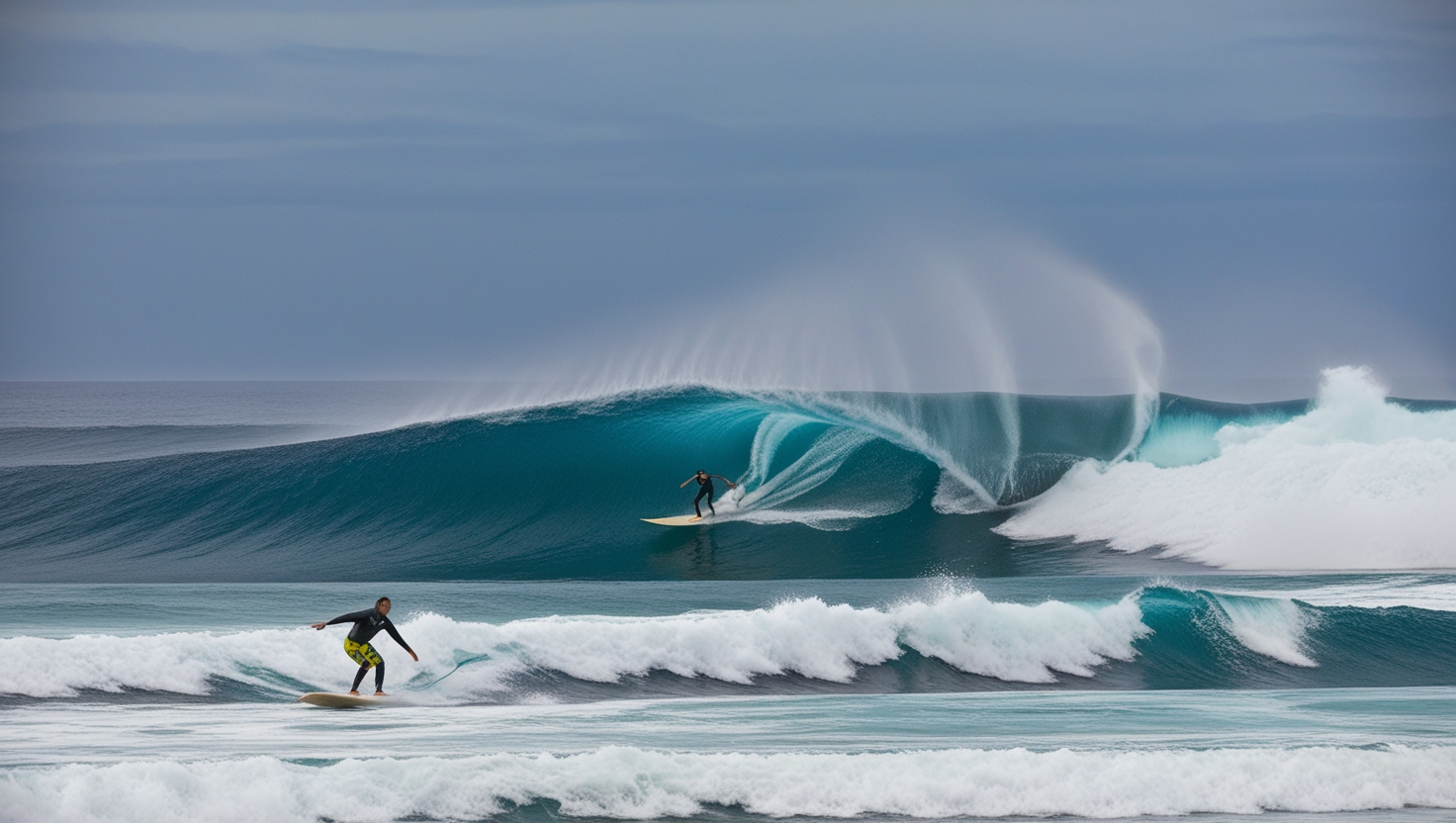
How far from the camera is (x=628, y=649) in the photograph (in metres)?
11.2

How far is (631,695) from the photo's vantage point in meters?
10.7

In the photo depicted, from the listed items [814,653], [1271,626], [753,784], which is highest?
[1271,626]

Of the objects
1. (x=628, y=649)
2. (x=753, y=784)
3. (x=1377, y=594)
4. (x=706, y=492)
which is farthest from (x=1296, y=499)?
(x=753, y=784)

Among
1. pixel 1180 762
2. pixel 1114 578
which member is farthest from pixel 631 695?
pixel 1114 578

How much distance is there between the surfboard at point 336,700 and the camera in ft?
31.7

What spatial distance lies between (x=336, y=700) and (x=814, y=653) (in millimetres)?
3797

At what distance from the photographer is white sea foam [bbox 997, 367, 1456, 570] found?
58.9ft

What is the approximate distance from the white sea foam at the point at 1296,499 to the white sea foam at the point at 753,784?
1002 cm

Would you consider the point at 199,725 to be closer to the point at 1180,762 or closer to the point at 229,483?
the point at 1180,762

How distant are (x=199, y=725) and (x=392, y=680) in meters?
1.68

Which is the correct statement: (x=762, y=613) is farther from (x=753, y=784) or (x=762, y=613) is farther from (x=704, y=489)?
(x=704, y=489)

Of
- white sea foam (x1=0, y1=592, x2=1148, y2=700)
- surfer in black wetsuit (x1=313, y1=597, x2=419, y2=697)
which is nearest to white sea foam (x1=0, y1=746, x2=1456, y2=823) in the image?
surfer in black wetsuit (x1=313, y1=597, x2=419, y2=697)

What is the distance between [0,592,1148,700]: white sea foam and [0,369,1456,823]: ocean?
0.03 meters

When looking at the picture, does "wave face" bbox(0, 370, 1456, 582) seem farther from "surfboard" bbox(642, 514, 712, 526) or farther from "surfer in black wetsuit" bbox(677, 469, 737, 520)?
"surfer in black wetsuit" bbox(677, 469, 737, 520)
